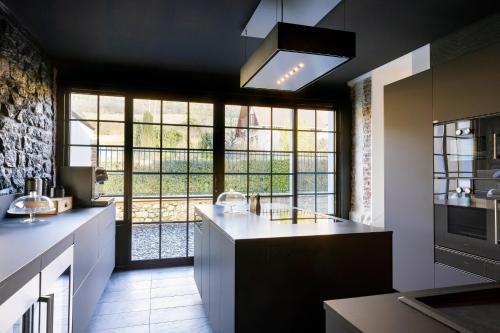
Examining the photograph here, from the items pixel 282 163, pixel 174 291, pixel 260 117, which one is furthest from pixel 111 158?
pixel 282 163

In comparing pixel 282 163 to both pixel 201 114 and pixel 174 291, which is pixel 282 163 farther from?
pixel 174 291

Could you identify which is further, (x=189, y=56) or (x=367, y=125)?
(x=367, y=125)

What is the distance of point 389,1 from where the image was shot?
2.48 meters

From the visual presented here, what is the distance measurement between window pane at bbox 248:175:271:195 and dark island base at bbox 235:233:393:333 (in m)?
2.73

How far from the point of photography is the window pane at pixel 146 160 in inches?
166

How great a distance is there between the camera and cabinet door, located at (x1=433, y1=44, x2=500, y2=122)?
2299mm

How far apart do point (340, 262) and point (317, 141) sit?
3160 millimetres

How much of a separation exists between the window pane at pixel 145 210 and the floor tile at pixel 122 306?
1236 mm

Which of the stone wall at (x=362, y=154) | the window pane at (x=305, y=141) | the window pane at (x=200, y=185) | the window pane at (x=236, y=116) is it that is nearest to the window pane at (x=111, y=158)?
the window pane at (x=200, y=185)

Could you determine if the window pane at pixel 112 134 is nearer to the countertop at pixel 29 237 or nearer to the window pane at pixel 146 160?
the window pane at pixel 146 160

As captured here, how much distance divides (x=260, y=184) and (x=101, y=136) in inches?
86.6

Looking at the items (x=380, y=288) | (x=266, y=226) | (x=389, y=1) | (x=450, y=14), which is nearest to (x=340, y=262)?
(x=380, y=288)

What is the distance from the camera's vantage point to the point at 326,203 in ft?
16.3

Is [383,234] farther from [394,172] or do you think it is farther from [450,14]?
[450,14]
